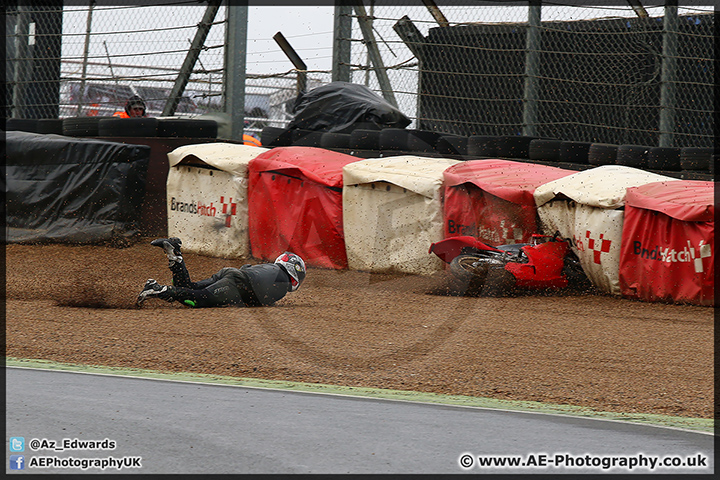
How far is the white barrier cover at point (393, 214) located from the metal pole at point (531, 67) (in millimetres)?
A: 1725

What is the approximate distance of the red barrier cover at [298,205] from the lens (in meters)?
9.17

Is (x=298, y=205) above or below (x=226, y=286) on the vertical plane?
above

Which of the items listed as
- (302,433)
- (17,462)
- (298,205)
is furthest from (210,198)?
(17,462)

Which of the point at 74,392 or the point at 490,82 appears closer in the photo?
the point at 74,392

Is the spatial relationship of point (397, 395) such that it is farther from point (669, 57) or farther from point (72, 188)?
point (72, 188)

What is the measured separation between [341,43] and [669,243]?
586 cm

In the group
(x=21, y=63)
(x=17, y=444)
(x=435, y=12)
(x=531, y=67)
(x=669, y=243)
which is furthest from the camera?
(x=21, y=63)

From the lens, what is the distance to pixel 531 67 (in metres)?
10.2

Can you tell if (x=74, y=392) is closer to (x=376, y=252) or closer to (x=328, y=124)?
(x=376, y=252)

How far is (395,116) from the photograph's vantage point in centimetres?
1114

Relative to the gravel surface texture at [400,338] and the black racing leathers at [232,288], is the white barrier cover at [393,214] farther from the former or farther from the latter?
the black racing leathers at [232,288]

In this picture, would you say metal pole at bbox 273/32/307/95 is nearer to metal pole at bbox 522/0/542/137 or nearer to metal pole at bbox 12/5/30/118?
metal pole at bbox 522/0/542/137

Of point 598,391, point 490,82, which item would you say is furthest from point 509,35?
point 598,391

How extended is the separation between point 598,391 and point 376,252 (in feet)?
14.8
